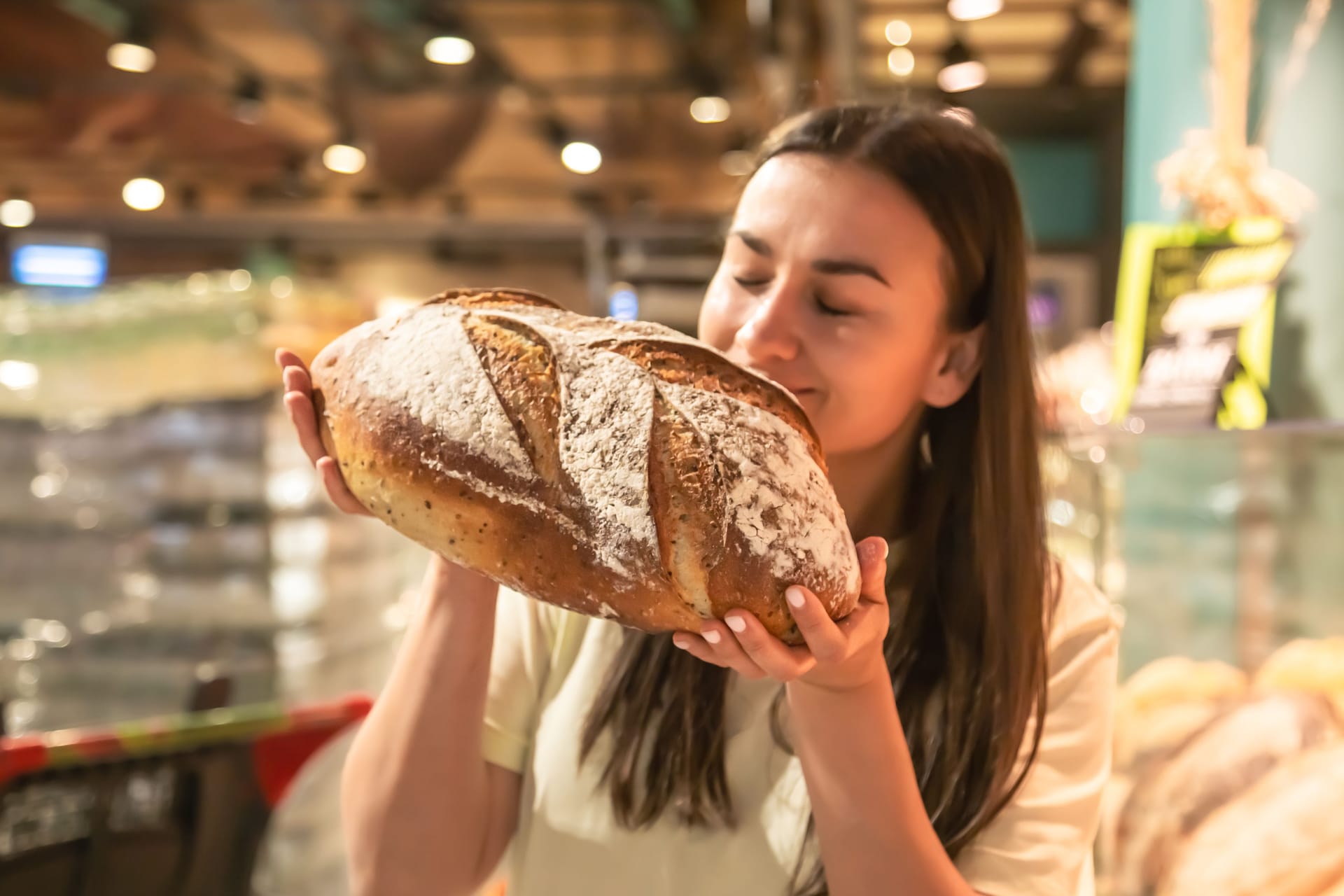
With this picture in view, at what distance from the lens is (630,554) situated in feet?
2.66

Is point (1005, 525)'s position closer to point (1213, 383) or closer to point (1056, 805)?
point (1056, 805)

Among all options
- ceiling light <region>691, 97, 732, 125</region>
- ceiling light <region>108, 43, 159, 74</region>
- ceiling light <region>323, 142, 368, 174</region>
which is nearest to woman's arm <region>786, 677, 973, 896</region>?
ceiling light <region>691, 97, 732, 125</region>

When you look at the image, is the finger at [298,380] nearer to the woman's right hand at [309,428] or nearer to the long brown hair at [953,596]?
the woman's right hand at [309,428]

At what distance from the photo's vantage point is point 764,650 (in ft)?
2.55

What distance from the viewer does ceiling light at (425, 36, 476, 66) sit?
20.6 feet

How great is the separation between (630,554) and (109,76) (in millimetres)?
8402

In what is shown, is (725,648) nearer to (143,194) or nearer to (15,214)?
(15,214)

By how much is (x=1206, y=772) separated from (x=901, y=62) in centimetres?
542

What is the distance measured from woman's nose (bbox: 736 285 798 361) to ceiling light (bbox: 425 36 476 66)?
5862 mm

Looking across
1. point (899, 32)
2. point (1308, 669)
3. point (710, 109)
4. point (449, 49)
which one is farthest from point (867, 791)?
point (710, 109)

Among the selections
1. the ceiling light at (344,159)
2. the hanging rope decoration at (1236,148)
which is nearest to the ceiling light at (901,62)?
the hanging rope decoration at (1236,148)

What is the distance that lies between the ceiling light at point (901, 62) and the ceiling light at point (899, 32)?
0.39ft

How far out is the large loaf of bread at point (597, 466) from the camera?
81 cm

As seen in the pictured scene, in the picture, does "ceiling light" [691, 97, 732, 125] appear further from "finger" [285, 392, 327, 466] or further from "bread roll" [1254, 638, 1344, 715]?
"finger" [285, 392, 327, 466]
